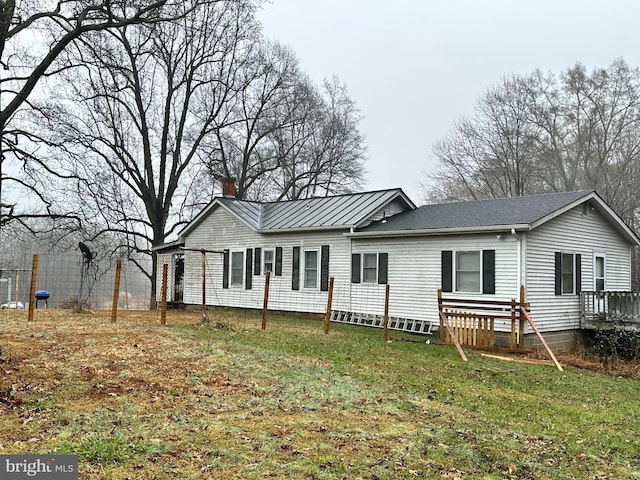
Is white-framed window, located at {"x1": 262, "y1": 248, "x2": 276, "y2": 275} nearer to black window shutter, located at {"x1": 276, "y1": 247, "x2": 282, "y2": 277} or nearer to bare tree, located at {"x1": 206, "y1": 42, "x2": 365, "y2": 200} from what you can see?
black window shutter, located at {"x1": 276, "y1": 247, "x2": 282, "y2": 277}

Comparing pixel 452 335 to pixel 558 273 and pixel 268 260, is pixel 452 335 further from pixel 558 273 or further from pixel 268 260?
pixel 268 260

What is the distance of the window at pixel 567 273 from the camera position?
15352mm

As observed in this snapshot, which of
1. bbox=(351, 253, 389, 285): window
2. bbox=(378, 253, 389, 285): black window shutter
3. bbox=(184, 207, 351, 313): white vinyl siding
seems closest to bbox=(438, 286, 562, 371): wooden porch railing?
bbox=(378, 253, 389, 285): black window shutter

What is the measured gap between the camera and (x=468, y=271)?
15.0 m

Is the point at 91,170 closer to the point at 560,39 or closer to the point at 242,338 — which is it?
the point at 242,338

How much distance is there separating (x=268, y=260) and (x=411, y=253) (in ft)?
19.6

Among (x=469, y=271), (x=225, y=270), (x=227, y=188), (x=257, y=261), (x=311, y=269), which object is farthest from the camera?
(x=227, y=188)

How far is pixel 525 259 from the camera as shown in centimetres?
1400

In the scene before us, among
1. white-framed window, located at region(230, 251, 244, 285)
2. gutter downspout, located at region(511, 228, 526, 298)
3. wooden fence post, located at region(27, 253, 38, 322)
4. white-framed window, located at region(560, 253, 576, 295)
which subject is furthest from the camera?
white-framed window, located at region(230, 251, 244, 285)

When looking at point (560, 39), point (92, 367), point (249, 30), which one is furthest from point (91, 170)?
point (560, 39)

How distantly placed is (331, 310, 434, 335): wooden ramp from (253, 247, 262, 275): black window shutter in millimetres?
3637

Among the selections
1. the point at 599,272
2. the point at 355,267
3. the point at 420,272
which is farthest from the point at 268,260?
the point at 599,272

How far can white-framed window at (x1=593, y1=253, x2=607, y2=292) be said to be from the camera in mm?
17000

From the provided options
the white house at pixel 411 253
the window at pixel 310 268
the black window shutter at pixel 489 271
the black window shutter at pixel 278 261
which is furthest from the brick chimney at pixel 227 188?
the black window shutter at pixel 489 271
